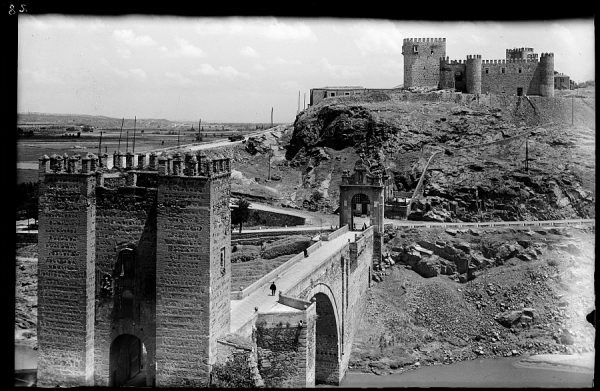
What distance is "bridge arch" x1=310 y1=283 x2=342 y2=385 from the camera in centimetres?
2533

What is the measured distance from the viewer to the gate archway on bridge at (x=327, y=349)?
2539 cm

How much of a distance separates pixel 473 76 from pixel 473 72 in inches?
11.2

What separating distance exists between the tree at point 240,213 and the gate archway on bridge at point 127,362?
79.7 ft

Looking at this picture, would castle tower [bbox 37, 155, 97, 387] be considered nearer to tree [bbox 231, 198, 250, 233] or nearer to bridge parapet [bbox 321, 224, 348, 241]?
bridge parapet [bbox 321, 224, 348, 241]

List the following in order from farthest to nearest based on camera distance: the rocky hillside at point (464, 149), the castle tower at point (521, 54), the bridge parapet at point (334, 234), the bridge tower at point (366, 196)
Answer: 1. the castle tower at point (521, 54)
2. the rocky hillside at point (464, 149)
3. the bridge tower at point (366, 196)
4. the bridge parapet at point (334, 234)

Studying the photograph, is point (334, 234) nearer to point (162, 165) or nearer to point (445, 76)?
point (162, 165)

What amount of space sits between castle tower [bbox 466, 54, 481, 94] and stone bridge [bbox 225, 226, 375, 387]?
866 inches

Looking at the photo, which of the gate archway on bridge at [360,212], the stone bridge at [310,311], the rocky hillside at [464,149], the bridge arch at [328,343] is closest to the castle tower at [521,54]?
the rocky hillside at [464,149]

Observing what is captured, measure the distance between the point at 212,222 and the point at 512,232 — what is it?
27.5 meters

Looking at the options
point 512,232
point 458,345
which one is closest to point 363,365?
point 458,345

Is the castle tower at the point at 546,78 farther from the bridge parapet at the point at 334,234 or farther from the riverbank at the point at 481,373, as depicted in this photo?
the riverbank at the point at 481,373

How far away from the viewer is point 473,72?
175 feet

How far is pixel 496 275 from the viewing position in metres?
35.4

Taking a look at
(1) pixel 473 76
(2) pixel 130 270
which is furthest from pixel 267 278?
(1) pixel 473 76
